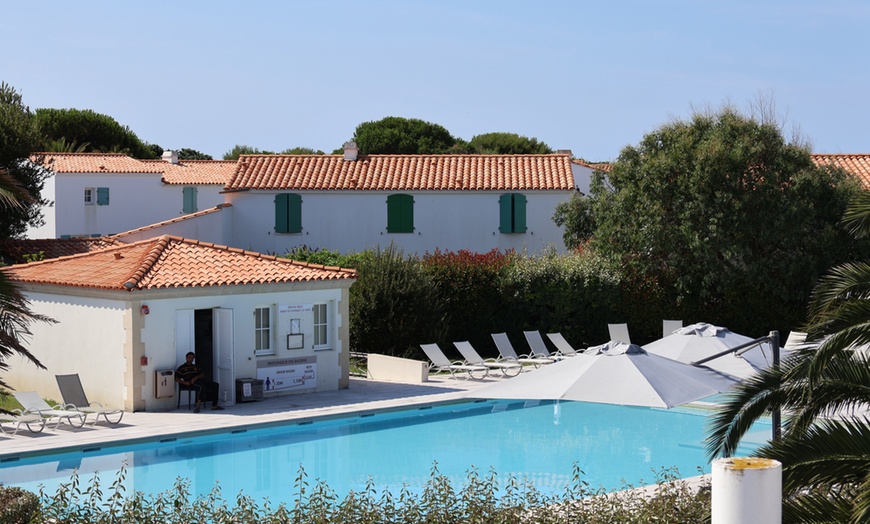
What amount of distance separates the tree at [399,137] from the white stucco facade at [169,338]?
55661 millimetres

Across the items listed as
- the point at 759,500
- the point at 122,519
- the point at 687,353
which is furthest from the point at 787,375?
the point at 687,353

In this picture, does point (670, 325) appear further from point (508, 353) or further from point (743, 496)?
point (743, 496)

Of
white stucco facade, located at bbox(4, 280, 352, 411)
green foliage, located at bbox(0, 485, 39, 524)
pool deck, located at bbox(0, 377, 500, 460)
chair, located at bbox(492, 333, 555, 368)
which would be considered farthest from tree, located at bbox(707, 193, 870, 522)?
chair, located at bbox(492, 333, 555, 368)

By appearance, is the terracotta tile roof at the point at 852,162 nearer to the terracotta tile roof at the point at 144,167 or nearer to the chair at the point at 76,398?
the chair at the point at 76,398

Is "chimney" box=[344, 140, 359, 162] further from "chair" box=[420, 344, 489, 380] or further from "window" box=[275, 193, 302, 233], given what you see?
"chair" box=[420, 344, 489, 380]

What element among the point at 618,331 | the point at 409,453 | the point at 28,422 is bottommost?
the point at 409,453

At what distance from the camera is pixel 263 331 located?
75.8ft

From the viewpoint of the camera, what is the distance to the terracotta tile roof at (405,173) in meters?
38.8

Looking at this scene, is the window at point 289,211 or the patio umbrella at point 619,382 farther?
the window at point 289,211

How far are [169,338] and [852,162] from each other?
27103mm

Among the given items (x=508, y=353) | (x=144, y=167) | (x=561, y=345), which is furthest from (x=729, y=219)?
(x=144, y=167)

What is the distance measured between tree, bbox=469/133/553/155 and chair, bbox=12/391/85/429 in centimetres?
6603

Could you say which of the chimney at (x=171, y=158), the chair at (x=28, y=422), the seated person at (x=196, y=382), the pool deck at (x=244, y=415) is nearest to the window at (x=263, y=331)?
the pool deck at (x=244, y=415)

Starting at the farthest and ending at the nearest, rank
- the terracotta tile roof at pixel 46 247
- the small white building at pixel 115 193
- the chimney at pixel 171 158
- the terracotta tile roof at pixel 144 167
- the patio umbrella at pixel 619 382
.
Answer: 1. the chimney at pixel 171 158
2. the terracotta tile roof at pixel 144 167
3. the small white building at pixel 115 193
4. the terracotta tile roof at pixel 46 247
5. the patio umbrella at pixel 619 382
